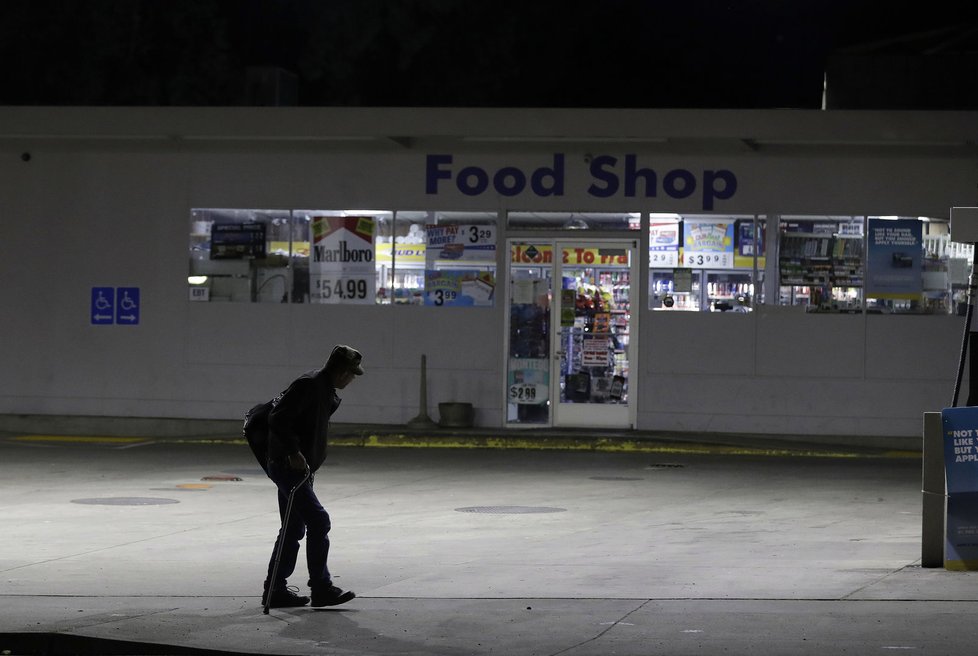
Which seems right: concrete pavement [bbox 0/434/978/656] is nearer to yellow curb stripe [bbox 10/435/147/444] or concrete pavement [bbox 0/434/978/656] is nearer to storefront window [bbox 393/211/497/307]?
yellow curb stripe [bbox 10/435/147/444]

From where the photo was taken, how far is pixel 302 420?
30.8 ft

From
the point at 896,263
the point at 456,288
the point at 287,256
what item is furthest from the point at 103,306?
the point at 896,263

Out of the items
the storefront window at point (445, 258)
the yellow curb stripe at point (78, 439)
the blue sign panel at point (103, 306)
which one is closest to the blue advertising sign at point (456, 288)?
the storefront window at point (445, 258)

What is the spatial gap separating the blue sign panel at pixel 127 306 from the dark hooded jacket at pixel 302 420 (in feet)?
49.5

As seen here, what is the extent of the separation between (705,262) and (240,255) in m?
7.10

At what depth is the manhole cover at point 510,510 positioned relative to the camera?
1425 centimetres

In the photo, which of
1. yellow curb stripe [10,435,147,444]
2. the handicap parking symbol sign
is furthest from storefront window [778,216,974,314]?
the handicap parking symbol sign

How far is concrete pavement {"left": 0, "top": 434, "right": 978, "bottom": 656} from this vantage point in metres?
8.45

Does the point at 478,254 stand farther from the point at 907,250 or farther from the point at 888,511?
the point at 888,511

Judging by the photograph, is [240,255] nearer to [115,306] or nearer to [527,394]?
[115,306]

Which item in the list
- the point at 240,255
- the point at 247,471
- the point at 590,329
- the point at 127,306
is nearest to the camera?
the point at 247,471

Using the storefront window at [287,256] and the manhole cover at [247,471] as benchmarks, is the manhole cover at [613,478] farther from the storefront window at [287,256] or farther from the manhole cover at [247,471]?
the storefront window at [287,256]

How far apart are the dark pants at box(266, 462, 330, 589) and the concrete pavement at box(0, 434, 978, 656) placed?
25 centimetres

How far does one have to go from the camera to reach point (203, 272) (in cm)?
2384
